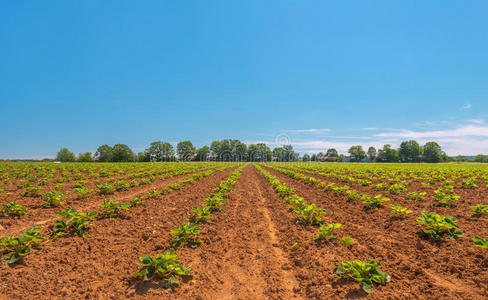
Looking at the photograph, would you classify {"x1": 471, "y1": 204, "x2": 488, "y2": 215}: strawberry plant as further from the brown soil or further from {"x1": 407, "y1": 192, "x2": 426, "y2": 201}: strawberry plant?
{"x1": 407, "y1": 192, "x2": 426, "y2": 201}: strawberry plant

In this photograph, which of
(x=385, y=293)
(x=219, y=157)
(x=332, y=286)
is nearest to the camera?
(x=385, y=293)

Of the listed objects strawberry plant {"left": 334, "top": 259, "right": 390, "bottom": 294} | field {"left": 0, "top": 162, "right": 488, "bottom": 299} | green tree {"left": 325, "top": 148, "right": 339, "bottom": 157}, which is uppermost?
green tree {"left": 325, "top": 148, "right": 339, "bottom": 157}

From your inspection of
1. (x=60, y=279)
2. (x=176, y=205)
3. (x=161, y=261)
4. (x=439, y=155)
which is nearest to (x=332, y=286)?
(x=161, y=261)

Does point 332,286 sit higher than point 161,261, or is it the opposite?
point 161,261

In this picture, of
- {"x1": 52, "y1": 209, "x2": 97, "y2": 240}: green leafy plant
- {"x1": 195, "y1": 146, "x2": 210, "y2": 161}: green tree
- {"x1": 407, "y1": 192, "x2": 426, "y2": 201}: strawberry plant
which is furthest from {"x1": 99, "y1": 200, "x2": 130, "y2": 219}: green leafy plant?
{"x1": 195, "y1": 146, "x2": 210, "y2": 161}: green tree

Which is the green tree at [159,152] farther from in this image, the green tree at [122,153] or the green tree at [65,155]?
the green tree at [65,155]

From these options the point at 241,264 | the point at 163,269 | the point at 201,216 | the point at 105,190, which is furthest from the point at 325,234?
the point at 105,190

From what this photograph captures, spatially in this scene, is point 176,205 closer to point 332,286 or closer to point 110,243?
point 110,243

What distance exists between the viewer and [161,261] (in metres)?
3.60

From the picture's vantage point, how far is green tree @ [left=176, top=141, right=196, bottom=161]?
127m

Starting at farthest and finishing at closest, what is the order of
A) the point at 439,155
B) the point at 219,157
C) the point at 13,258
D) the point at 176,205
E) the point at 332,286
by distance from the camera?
the point at 219,157, the point at 439,155, the point at 176,205, the point at 13,258, the point at 332,286

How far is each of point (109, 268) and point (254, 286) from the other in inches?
124

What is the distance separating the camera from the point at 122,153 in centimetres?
10850

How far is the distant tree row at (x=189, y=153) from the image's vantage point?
109 m
